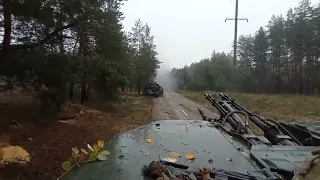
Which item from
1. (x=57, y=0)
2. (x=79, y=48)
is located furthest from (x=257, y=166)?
(x=79, y=48)

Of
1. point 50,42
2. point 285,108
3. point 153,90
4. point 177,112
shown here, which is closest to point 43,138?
point 50,42

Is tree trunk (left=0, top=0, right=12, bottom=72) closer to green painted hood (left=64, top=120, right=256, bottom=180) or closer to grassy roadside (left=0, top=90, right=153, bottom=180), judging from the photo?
grassy roadside (left=0, top=90, right=153, bottom=180)

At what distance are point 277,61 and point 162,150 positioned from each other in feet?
169

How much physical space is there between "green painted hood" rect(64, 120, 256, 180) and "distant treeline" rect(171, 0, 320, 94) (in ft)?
98.7

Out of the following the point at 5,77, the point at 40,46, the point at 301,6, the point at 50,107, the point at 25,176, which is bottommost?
the point at 25,176

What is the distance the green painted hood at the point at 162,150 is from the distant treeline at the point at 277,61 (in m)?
30.1

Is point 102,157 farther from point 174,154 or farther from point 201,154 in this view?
point 201,154

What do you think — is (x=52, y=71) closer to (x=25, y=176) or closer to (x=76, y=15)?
(x=76, y=15)

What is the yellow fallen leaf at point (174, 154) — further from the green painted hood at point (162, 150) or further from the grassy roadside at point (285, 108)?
the grassy roadside at point (285, 108)

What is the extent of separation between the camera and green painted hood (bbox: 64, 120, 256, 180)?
2184mm

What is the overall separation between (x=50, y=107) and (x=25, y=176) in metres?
4.57

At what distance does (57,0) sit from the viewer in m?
9.22

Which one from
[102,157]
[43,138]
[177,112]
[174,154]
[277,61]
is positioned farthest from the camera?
[277,61]

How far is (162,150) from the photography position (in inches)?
109
